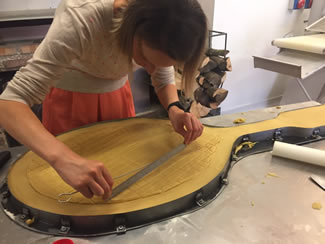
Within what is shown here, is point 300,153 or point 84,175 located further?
point 300,153

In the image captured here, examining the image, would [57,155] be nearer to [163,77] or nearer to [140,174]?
[140,174]

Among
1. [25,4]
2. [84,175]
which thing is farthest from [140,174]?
[25,4]

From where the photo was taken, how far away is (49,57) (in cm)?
69

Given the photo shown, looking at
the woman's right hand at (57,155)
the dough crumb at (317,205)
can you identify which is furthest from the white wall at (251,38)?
the woman's right hand at (57,155)

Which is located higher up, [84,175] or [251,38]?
[84,175]

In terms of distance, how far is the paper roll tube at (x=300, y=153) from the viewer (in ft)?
2.91

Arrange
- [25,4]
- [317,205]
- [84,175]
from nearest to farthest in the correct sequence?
1. [84,175]
2. [317,205]
3. [25,4]

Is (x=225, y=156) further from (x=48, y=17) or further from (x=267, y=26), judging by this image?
(x=267, y=26)

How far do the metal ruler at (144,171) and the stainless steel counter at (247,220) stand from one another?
0.11m

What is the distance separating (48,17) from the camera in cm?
190

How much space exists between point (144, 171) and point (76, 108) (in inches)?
16.5

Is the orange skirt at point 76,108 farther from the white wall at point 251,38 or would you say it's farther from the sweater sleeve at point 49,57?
the white wall at point 251,38

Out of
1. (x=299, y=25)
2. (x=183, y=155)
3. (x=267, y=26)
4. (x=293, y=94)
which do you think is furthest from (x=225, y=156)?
(x=299, y=25)

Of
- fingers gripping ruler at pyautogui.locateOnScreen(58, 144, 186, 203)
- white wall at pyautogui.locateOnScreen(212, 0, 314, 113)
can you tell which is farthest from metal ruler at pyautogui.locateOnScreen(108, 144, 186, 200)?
white wall at pyautogui.locateOnScreen(212, 0, 314, 113)
